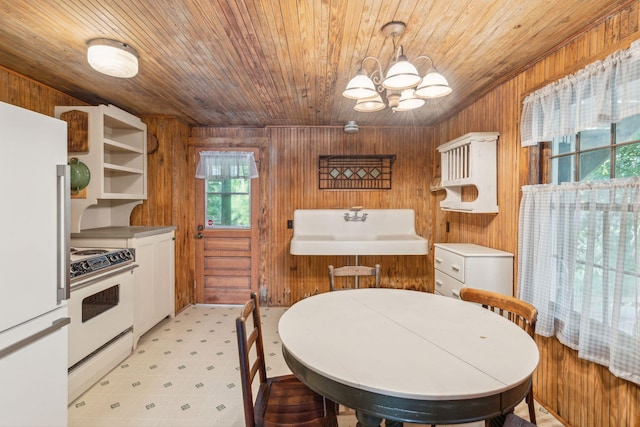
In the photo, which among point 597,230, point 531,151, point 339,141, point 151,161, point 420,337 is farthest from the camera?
point 339,141

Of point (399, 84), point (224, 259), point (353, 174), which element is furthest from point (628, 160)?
point (224, 259)

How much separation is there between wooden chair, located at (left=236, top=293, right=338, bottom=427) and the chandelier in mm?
1210

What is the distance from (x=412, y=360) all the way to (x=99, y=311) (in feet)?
7.52

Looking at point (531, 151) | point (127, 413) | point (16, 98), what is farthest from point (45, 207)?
point (531, 151)

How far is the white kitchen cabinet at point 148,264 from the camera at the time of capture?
2662 millimetres

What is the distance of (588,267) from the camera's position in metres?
1.66

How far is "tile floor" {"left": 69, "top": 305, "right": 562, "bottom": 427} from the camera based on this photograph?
190 centimetres

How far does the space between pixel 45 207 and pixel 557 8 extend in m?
2.72

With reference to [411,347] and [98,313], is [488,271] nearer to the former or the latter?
[411,347]

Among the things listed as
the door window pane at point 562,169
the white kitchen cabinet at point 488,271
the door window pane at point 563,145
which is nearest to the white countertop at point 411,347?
the white kitchen cabinet at point 488,271

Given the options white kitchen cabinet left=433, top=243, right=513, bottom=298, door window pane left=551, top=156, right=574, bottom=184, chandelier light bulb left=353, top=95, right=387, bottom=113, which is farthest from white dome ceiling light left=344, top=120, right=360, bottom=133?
door window pane left=551, top=156, right=574, bottom=184

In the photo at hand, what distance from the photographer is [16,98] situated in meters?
2.35

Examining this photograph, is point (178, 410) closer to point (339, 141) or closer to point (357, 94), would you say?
point (357, 94)

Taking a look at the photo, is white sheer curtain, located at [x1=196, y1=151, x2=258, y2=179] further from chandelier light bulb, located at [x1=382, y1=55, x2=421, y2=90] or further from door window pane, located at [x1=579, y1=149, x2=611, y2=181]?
door window pane, located at [x1=579, y1=149, x2=611, y2=181]
